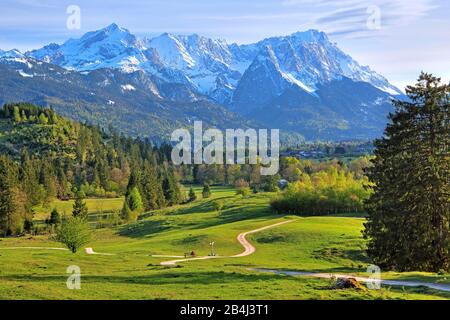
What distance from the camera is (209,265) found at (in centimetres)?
5734

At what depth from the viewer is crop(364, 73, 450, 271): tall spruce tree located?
52.0 meters

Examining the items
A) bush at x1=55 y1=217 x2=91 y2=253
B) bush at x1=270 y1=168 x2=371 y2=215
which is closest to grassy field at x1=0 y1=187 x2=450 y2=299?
bush at x1=55 y1=217 x2=91 y2=253

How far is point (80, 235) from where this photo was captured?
7262 cm

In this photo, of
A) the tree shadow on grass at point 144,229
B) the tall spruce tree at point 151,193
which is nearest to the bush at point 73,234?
the tree shadow on grass at point 144,229

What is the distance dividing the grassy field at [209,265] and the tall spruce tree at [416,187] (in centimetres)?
515

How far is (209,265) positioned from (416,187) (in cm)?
2434

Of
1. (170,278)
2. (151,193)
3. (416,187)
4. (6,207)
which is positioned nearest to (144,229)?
(6,207)

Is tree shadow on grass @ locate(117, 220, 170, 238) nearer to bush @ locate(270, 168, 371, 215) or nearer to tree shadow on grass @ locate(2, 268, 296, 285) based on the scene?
bush @ locate(270, 168, 371, 215)

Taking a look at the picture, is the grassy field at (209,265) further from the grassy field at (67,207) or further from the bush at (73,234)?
the grassy field at (67,207)

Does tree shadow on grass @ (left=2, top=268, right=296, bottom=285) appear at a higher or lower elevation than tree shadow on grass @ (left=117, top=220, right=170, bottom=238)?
higher

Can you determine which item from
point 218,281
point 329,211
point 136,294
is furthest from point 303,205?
point 136,294

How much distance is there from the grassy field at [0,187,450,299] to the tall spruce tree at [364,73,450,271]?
5149 millimetres
